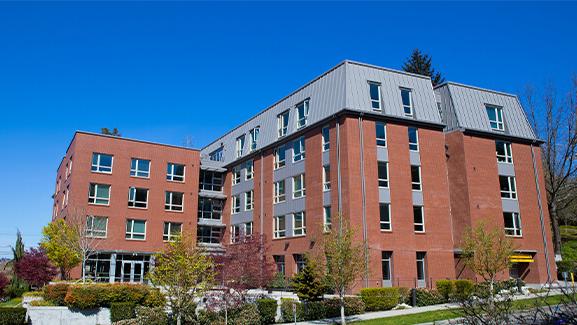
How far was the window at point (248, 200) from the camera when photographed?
4431 centimetres

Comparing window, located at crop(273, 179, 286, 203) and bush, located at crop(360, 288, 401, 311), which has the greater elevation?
window, located at crop(273, 179, 286, 203)

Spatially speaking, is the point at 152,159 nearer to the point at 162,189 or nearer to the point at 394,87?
the point at 162,189

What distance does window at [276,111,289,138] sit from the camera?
40.4m

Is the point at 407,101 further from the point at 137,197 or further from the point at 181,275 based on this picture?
the point at 137,197

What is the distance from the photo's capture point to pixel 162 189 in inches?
1747

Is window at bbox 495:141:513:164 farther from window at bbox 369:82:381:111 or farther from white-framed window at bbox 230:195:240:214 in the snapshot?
white-framed window at bbox 230:195:240:214

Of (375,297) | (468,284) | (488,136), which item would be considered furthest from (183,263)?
(488,136)

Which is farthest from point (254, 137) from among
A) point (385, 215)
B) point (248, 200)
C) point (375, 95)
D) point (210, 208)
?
point (385, 215)

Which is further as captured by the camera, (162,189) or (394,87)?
(162,189)

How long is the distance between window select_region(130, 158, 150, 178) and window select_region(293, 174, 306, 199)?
48.9 ft

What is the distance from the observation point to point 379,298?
86.8 feet

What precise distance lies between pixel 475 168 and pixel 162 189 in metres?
27.1

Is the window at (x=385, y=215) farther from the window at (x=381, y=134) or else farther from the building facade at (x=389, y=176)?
the window at (x=381, y=134)

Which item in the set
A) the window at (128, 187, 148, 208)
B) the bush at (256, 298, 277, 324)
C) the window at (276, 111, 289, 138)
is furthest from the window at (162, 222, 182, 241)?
the bush at (256, 298, 277, 324)
